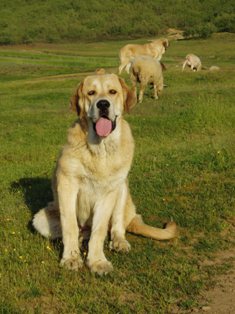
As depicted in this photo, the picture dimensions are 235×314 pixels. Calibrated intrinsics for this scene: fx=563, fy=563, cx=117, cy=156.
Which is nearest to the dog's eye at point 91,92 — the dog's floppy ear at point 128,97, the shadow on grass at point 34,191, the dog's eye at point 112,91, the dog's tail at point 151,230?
the dog's eye at point 112,91

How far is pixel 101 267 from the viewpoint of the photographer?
5016 millimetres

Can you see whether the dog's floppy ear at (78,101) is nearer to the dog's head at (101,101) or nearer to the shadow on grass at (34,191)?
the dog's head at (101,101)

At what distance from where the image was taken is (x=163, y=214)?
664 centimetres

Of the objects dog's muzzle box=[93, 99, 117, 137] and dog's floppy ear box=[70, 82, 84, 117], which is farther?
dog's floppy ear box=[70, 82, 84, 117]

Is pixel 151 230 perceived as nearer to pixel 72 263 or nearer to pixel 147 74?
pixel 72 263

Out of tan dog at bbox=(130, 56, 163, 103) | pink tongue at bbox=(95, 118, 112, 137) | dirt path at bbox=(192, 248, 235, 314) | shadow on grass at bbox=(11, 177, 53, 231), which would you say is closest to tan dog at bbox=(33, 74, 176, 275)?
pink tongue at bbox=(95, 118, 112, 137)

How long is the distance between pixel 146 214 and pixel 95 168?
1617 millimetres

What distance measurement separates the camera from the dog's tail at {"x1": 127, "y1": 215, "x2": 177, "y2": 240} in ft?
18.6

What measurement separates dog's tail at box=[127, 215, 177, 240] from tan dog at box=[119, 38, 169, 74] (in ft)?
81.3

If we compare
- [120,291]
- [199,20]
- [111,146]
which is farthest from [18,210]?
[199,20]

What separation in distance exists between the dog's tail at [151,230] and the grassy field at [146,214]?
8 cm

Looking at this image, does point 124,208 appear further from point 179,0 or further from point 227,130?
point 179,0

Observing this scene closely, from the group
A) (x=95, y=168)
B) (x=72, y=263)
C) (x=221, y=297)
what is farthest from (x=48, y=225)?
(x=221, y=297)

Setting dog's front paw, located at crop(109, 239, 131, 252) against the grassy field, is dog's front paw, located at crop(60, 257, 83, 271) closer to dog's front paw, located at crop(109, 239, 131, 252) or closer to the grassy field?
the grassy field
